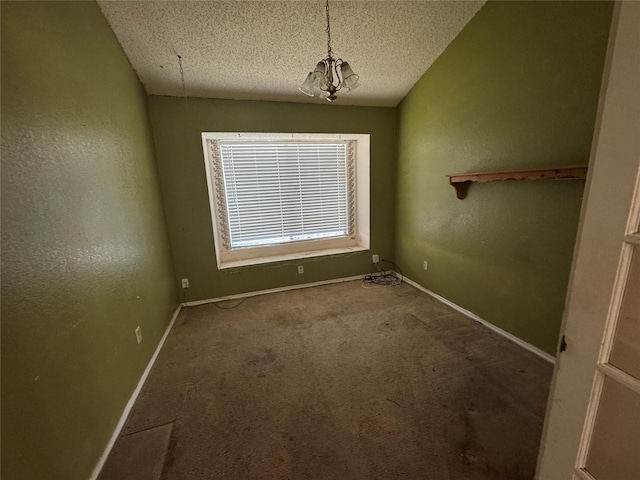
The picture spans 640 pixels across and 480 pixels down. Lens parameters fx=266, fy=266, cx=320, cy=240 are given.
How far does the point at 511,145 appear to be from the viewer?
6.89ft

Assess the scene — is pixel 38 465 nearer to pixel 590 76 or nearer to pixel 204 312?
pixel 204 312

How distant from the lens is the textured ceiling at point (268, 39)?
1.91 m

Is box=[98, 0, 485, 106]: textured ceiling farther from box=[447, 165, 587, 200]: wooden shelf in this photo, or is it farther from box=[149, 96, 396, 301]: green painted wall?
box=[447, 165, 587, 200]: wooden shelf

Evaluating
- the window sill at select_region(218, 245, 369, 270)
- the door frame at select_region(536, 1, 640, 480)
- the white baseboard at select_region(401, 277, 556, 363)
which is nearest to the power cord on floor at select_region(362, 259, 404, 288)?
the white baseboard at select_region(401, 277, 556, 363)

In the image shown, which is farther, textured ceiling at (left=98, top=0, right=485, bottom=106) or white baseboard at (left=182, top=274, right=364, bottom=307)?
white baseboard at (left=182, top=274, right=364, bottom=307)

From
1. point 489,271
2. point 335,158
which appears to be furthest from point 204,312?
point 489,271

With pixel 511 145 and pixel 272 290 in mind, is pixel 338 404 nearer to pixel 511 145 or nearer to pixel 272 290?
pixel 272 290

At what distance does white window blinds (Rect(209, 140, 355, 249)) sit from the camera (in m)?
3.30

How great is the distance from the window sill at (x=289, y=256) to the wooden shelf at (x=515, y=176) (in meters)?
1.54

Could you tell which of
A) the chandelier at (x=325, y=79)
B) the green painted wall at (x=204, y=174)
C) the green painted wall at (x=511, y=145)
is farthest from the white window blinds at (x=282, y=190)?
the chandelier at (x=325, y=79)

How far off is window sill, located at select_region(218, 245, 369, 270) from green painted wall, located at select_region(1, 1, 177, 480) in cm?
137

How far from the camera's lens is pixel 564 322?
73 centimetres

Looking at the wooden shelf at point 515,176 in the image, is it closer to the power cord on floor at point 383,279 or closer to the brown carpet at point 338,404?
the brown carpet at point 338,404

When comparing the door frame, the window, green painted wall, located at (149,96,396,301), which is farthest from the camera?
the window
